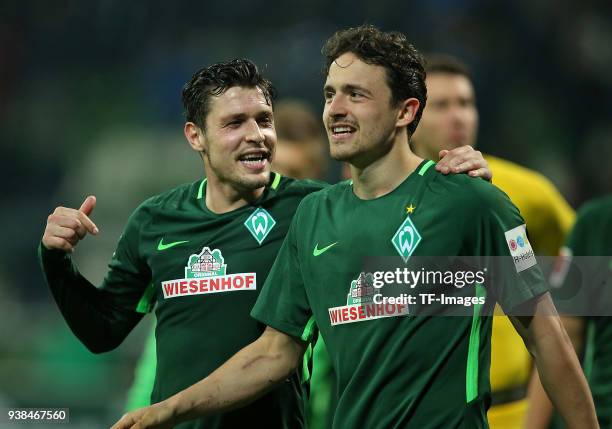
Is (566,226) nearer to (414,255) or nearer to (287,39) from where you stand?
(414,255)

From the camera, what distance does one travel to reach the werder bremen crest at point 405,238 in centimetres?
314

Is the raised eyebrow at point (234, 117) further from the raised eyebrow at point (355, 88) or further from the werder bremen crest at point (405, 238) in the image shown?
the werder bremen crest at point (405, 238)

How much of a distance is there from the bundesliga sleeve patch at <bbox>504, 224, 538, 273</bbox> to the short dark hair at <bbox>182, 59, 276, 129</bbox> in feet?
4.30

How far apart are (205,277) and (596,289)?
6.55ft

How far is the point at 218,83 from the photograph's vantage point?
396cm

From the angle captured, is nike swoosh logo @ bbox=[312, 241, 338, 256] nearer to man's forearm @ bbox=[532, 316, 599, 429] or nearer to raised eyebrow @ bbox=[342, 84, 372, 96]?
raised eyebrow @ bbox=[342, 84, 372, 96]

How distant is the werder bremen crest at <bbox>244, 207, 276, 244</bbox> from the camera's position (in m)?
3.77

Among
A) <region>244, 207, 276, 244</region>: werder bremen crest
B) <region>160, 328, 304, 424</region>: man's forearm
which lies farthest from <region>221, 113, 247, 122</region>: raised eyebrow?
<region>160, 328, 304, 424</region>: man's forearm

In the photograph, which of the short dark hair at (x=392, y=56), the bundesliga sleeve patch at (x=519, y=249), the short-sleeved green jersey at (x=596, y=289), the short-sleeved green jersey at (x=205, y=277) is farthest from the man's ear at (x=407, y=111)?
the short-sleeved green jersey at (x=596, y=289)

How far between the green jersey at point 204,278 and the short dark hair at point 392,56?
2.24 ft

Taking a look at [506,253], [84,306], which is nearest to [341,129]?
[506,253]

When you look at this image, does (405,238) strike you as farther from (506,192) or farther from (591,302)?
(506,192)

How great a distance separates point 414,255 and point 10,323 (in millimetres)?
5911

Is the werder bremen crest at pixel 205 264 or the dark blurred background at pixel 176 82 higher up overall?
the dark blurred background at pixel 176 82
